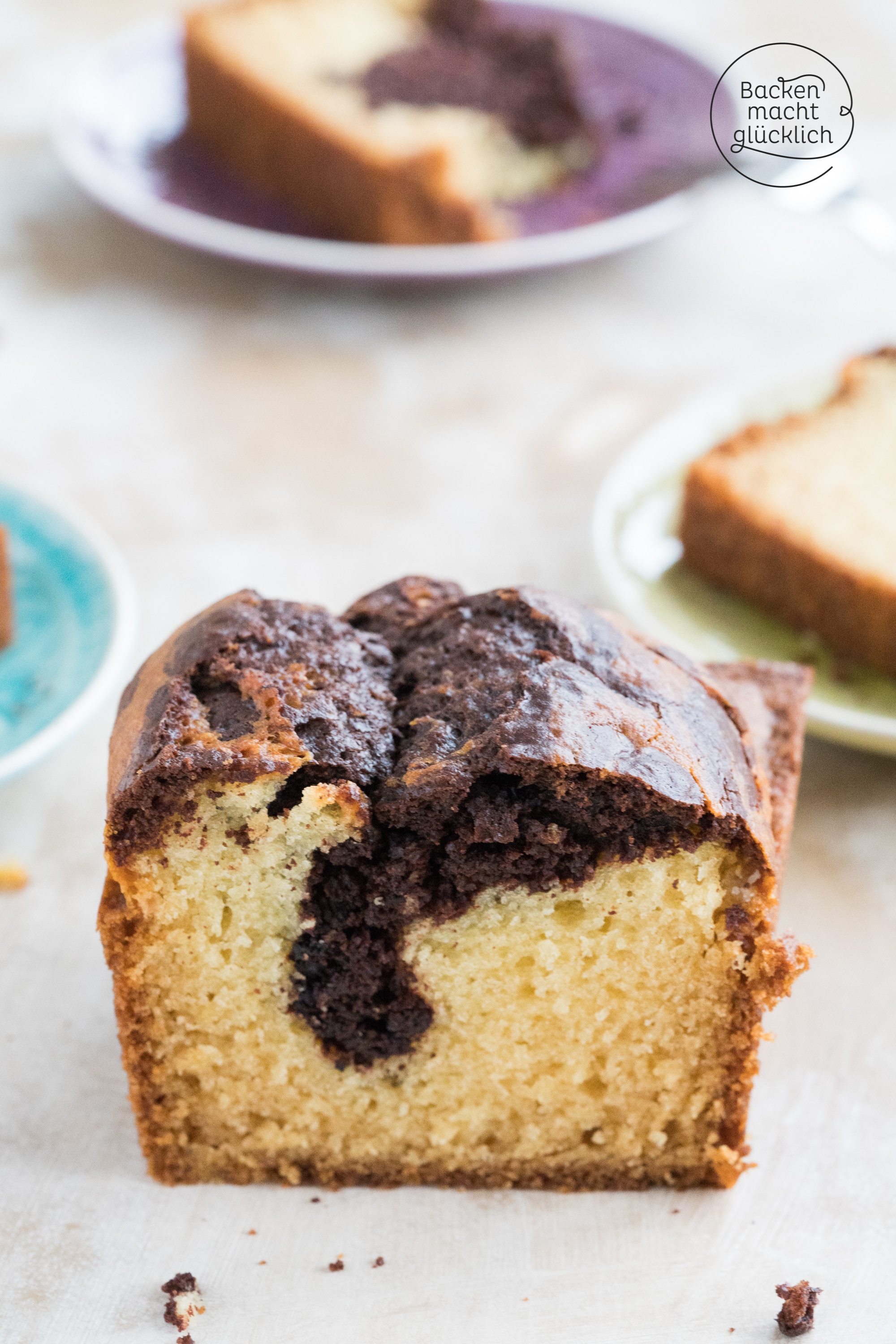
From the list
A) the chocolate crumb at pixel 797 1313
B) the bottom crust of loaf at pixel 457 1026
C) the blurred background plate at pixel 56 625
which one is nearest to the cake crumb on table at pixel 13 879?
the blurred background plate at pixel 56 625

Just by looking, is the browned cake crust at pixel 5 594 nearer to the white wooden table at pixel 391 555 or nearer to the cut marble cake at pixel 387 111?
the white wooden table at pixel 391 555

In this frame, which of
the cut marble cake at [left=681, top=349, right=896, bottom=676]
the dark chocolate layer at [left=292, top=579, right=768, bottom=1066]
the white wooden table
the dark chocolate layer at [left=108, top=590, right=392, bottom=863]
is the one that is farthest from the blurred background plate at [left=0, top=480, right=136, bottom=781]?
the cut marble cake at [left=681, top=349, right=896, bottom=676]

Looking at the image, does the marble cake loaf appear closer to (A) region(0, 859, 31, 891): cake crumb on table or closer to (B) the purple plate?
(A) region(0, 859, 31, 891): cake crumb on table

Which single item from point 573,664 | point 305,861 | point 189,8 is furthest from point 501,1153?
point 189,8

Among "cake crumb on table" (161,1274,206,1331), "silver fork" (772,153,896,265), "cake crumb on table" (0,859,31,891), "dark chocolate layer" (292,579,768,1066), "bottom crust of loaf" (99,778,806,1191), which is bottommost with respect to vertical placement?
"cake crumb on table" (161,1274,206,1331)

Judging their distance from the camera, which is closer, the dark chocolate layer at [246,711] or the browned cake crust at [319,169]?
the dark chocolate layer at [246,711]

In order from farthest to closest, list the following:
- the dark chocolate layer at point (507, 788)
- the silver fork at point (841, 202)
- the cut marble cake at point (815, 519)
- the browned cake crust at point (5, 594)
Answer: the silver fork at point (841, 202) < the cut marble cake at point (815, 519) < the browned cake crust at point (5, 594) < the dark chocolate layer at point (507, 788)
